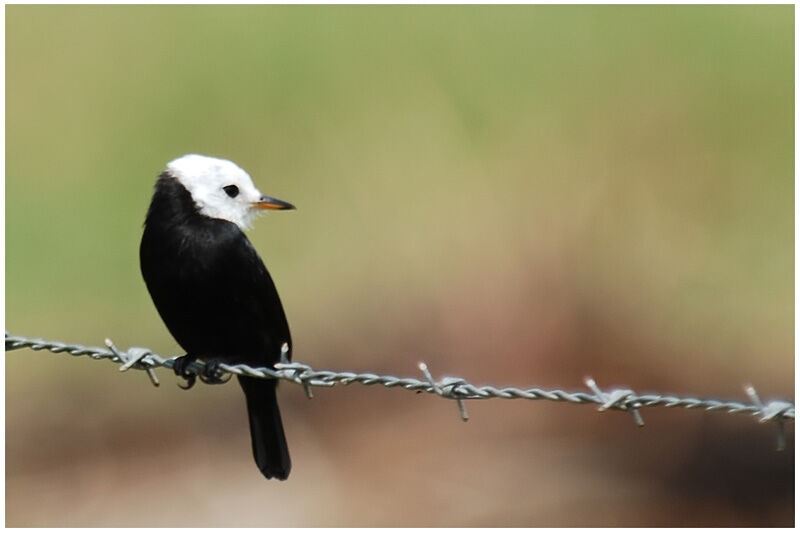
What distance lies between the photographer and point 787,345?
8.78 meters

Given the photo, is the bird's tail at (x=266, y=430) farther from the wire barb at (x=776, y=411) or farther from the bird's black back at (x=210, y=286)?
the wire barb at (x=776, y=411)

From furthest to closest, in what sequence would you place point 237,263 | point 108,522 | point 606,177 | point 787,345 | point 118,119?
point 606,177 < point 118,119 < point 787,345 < point 108,522 < point 237,263

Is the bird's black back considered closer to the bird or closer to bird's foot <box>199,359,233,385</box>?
the bird

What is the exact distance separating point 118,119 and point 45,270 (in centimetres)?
129

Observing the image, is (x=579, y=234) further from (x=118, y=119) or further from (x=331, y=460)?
(x=118, y=119)

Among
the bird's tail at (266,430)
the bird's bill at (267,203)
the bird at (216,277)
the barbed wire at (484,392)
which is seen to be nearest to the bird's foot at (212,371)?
the bird at (216,277)

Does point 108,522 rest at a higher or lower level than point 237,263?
lower

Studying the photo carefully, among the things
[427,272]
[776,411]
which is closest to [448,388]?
[776,411]

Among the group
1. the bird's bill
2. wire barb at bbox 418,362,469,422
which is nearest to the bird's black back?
the bird's bill

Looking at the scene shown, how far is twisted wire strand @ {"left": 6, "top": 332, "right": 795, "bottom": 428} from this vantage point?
371 centimetres

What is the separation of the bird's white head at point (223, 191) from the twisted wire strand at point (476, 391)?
110 centimetres

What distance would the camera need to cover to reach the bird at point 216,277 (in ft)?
18.3

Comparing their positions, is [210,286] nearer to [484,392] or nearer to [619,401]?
[484,392]

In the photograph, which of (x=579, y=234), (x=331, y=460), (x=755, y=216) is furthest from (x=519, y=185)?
(x=331, y=460)
